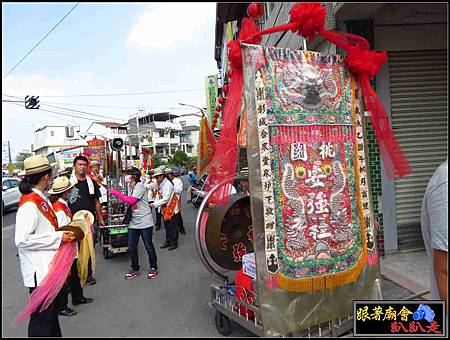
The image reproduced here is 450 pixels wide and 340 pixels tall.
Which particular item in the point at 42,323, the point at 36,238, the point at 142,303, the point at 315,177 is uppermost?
the point at 315,177

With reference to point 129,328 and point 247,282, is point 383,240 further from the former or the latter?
point 129,328

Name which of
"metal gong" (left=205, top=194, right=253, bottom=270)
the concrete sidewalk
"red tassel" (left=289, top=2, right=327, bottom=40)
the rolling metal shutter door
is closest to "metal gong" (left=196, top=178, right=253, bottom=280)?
"metal gong" (left=205, top=194, right=253, bottom=270)

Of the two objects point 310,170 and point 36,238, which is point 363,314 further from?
point 36,238

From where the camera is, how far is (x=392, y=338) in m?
2.40

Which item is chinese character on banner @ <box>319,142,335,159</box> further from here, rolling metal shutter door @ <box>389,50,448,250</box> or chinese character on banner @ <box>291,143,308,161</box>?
rolling metal shutter door @ <box>389,50,448,250</box>

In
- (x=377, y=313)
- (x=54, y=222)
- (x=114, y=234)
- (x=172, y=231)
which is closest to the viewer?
(x=377, y=313)

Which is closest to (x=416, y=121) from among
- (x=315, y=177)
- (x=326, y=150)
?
(x=326, y=150)

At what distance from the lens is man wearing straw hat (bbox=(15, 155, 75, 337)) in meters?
2.72

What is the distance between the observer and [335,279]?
2811 millimetres

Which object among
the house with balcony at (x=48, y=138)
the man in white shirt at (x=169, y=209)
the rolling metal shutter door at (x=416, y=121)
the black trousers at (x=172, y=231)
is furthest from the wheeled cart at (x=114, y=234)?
the house with balcony at (x=48, y=138)

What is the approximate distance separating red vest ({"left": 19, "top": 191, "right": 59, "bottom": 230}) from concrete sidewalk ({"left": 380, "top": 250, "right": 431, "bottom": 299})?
12.1 ft

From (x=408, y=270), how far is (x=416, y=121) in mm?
2163

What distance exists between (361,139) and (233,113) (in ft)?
4.02

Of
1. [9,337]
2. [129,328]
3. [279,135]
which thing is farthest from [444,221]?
[9,337]
